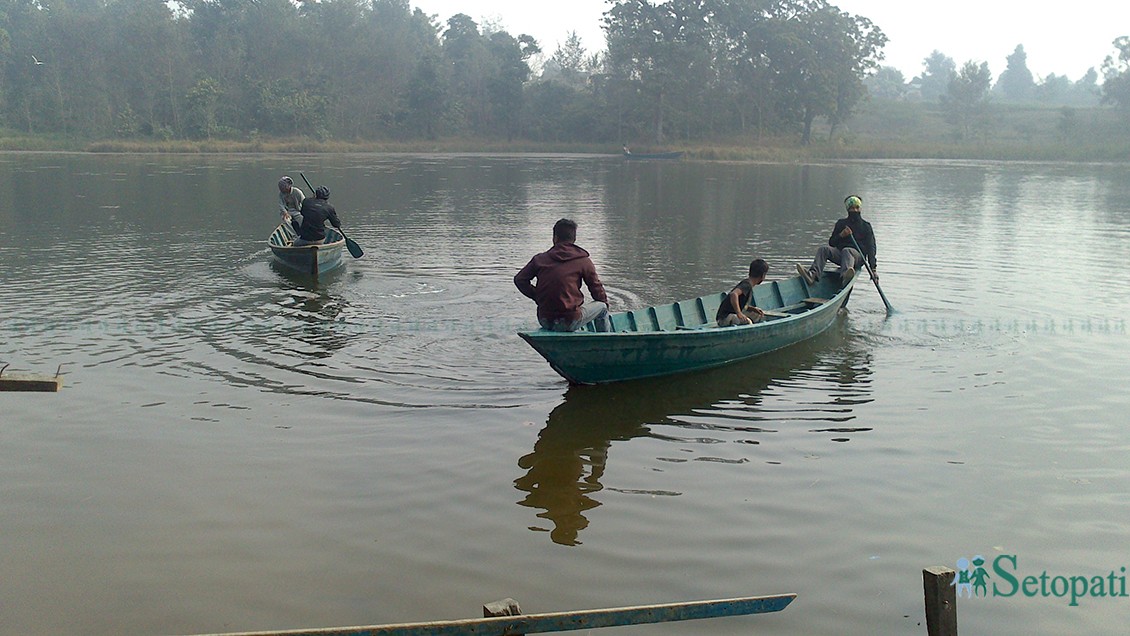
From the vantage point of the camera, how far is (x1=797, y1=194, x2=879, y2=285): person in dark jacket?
12445mm

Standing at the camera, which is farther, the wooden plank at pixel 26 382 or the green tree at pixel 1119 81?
the green tree at pixel 1119 81

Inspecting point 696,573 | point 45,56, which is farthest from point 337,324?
point 45,56

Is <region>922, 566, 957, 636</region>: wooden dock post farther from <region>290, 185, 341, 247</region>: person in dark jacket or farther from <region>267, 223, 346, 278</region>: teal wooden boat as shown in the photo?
<region>290, 185, 341, 247</region>: person in dark jacket

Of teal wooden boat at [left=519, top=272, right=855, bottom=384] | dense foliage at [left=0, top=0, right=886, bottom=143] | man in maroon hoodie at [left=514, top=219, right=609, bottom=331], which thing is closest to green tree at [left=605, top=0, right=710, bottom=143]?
dense foliage at [left=0, top=0, right=886, bottom=143]

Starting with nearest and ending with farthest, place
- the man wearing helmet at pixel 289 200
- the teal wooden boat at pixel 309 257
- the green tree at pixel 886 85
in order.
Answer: the teal wooden boat at pixel 309 257 → the man wearing helmet at pixel 289 200 → the green tree at pixel 886 85

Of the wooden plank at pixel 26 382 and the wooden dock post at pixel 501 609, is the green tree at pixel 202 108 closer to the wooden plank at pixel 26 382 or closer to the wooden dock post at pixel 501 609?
the wooden plank at pixel 26 382

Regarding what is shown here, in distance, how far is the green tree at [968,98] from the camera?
73750 mm

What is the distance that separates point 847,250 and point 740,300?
2.83 metres

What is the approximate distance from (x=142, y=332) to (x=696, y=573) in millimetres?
8003

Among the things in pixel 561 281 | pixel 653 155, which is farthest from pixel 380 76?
pixel 561 281

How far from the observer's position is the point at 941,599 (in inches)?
159

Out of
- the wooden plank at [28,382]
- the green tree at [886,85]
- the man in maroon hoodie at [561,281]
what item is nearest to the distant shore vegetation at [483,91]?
the green tree at [886,85]

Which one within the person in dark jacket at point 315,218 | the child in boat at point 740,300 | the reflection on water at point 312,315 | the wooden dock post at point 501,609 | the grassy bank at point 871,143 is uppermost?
the grassy bank at point 871,143

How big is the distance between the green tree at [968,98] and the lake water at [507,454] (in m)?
63.9
